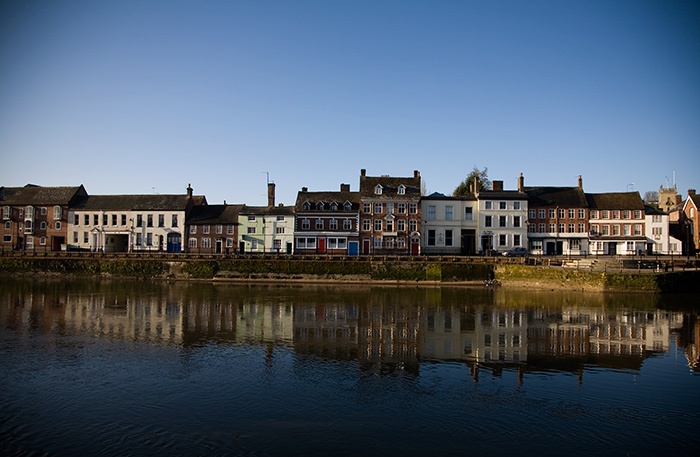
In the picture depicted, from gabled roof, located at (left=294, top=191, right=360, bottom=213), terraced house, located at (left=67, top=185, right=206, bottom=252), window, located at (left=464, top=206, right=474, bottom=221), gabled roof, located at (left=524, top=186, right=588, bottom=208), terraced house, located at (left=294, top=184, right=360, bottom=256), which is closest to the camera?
terraced house, located at (left=294, top=184, right=360, bottom=256)

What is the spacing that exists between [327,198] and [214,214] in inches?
606

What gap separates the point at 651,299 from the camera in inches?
1481

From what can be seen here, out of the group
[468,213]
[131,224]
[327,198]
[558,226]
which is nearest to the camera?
[468,213]

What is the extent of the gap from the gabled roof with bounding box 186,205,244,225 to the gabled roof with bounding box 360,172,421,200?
54.9 feet

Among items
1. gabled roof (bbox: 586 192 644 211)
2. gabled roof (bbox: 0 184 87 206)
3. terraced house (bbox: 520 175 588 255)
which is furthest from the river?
gabled roof (bbox: 0 184 87 206)

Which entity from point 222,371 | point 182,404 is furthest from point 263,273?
point 182,404

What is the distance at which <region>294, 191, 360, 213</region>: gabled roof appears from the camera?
59719mm

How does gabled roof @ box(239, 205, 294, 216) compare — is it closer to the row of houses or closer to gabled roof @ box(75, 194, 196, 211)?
the row of houses

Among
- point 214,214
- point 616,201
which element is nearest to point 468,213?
point 616,201

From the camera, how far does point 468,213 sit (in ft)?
200

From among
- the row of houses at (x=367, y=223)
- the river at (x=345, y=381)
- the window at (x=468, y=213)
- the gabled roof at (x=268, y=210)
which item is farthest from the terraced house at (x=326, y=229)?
the river at (x=345, y=381)

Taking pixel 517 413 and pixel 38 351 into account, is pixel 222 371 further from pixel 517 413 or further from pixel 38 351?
pixel 517 413

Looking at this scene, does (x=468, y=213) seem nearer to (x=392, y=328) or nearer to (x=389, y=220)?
(x=389, y=220)

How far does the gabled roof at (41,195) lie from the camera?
65.5 meters
